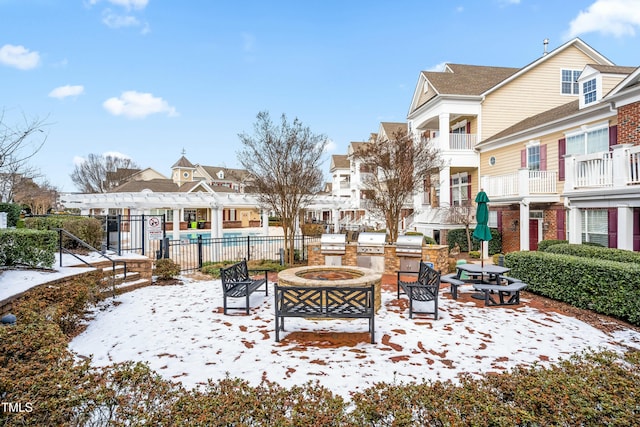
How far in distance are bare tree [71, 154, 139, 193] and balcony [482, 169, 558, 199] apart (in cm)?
5257

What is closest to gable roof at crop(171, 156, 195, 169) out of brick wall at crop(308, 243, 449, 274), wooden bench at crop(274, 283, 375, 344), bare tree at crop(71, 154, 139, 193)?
bare tree at crop(71, 154, 139, 193)

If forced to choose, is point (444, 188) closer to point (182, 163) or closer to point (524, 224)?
point (524, 224)

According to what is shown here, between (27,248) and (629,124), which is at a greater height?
(629,124)

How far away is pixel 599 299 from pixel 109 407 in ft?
27.8

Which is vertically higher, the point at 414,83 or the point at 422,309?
the point at 414,83

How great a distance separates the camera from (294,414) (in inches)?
98.8

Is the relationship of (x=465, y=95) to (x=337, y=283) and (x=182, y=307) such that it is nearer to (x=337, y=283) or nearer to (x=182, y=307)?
(x=337, y=283)

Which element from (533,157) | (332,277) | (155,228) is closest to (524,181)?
(533,157)

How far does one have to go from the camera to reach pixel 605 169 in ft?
34.4

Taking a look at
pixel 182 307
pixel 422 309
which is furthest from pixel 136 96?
pixel 422 309

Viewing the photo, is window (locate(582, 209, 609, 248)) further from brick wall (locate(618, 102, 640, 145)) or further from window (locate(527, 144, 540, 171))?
window (locate(527, 144, 540, 171))

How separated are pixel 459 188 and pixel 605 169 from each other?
29.9 ft

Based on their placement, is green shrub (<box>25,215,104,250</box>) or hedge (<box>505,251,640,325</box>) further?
green shrub (<box>25,215,104,250</box>)

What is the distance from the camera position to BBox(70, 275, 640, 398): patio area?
162 inches
